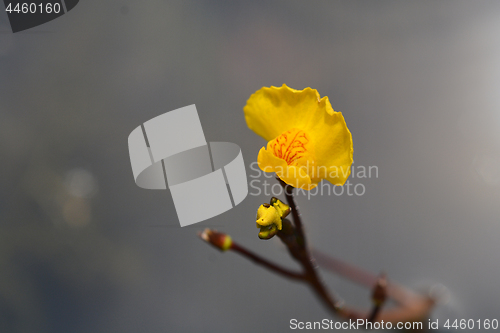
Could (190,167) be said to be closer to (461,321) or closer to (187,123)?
(187,123)

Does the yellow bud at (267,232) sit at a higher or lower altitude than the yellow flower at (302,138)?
lower

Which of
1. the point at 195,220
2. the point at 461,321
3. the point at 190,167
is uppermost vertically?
the point at 190,167

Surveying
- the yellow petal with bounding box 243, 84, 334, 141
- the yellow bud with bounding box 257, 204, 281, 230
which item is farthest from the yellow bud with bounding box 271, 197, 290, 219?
the yellow petal with bounding box 243, 84, 334, 141

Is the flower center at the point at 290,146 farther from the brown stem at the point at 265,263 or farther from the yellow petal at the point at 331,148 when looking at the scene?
the brown stem at the point at 265,263

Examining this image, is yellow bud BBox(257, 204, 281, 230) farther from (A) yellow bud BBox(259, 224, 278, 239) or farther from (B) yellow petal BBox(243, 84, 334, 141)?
(B) yellow petal BBox(243, 84, 334, 141)

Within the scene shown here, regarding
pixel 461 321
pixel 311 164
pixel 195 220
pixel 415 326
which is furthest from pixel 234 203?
pixel 461 321

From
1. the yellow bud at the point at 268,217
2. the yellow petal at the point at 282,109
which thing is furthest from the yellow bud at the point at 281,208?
the yellow petal at the point at 282,109
